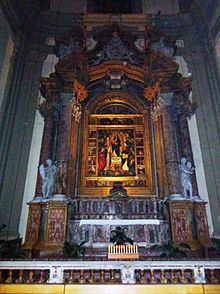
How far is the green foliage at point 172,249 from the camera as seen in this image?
18.6ft

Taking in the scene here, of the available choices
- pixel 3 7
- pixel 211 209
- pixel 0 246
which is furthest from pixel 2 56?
pixel 211 209

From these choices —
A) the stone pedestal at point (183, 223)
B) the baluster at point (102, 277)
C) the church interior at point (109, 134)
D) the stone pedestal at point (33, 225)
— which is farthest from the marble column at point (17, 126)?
the stone pedestal at point (183, 223)

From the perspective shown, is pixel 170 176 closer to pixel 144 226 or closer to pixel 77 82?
pixel 144 226

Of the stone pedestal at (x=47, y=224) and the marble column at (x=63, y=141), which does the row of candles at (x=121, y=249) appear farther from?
the marble column at (x=63, y=141)

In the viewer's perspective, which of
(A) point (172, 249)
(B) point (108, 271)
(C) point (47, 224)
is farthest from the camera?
(C) point (47, 224)

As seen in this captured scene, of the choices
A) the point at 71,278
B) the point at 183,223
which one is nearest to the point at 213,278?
the point at 71,278

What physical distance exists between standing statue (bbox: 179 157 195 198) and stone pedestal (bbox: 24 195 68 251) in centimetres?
285

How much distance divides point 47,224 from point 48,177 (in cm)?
118

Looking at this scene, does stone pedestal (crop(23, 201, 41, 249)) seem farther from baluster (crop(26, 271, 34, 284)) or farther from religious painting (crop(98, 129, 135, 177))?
baluster (crop(26, 271, 34, 284))

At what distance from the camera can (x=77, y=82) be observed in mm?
8438

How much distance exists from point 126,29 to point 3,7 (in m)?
4.06

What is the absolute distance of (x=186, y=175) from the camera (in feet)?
24.0

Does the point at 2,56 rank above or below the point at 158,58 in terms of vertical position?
below

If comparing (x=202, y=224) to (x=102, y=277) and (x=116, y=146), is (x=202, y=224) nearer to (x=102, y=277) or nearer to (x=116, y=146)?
(x=116, y=146)
